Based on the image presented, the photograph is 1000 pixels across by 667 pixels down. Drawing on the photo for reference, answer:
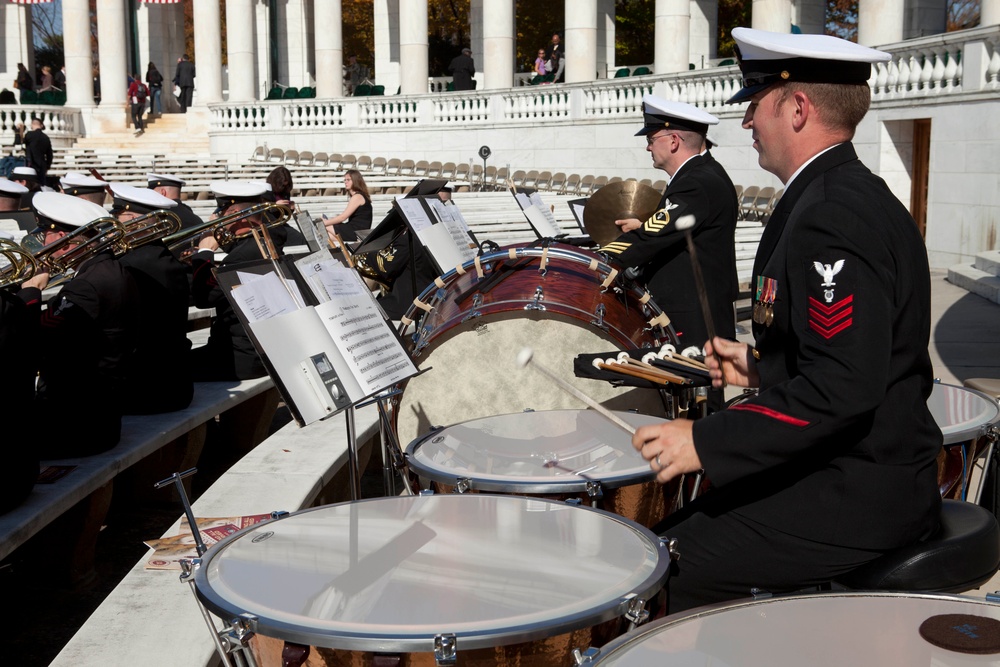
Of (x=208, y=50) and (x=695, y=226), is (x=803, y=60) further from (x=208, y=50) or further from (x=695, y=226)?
(x=208, y=50)

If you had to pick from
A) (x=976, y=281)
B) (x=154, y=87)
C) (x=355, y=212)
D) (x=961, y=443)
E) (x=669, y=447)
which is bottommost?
(x=976, y=281)

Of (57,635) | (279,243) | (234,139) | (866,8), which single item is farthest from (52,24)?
(57,635)

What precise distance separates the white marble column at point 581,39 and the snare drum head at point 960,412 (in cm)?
2905

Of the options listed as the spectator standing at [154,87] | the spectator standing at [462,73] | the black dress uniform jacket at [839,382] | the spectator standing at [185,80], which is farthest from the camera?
the spectator standing at [154,87]

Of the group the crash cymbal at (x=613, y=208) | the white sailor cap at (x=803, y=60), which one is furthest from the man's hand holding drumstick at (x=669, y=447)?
the crash cymbal at (x=613, y=208)

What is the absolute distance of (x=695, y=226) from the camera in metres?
5.46

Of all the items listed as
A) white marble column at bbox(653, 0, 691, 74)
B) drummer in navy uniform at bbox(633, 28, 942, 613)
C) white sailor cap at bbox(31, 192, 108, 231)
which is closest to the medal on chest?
drummer in navy uniform at bbox(633, 28, 942, 613)

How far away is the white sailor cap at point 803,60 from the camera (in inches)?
101

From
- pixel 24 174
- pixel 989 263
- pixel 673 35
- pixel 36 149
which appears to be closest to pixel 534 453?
pixel 989 263

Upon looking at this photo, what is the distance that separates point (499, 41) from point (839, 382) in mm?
32931

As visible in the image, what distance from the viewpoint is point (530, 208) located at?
9.02m

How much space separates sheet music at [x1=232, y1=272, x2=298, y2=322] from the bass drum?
1.32 metres

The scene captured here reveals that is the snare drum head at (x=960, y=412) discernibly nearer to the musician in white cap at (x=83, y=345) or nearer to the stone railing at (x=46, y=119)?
the musician in white cap at (x=83, y=345)

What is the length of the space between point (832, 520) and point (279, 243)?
696 cm
